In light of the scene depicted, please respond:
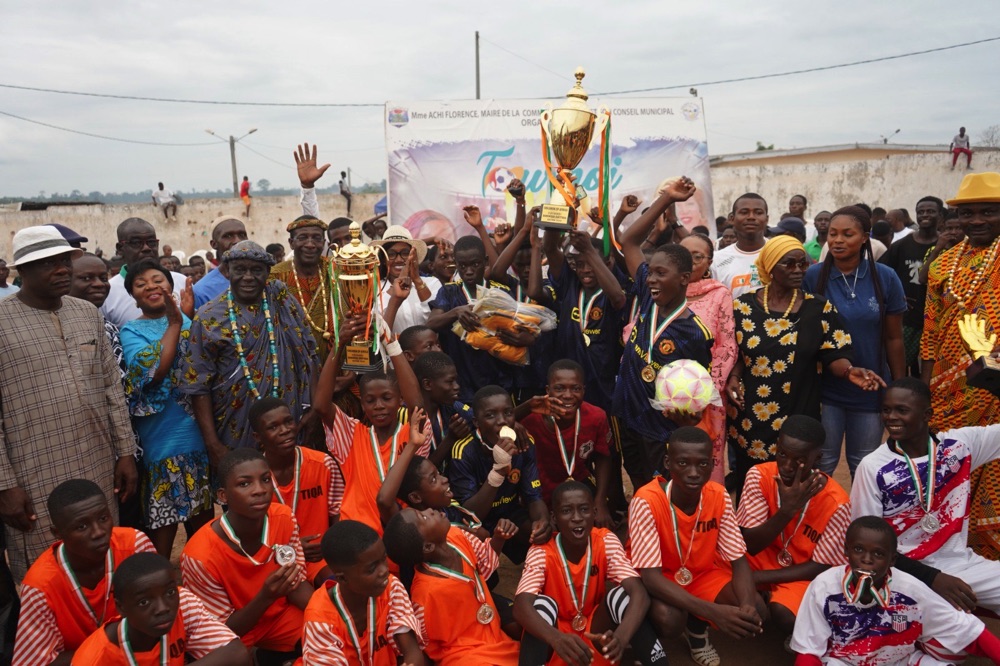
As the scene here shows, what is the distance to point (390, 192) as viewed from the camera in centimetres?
1203

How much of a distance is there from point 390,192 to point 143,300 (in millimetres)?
7850

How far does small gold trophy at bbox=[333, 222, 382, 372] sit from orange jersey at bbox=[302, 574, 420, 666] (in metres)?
1.22

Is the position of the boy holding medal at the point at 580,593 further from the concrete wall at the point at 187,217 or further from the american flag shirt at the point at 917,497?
the concrete wall at the point at 187,217

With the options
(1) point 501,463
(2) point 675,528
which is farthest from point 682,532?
(1) point 501,463

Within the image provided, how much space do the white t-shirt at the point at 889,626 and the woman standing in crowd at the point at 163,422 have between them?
11.1 feet

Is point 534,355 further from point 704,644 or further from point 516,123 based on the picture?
point 516,123

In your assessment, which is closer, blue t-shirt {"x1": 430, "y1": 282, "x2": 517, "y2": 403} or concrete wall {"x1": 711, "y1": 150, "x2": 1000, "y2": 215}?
blue t-shirt {"x1": 430, "y1": 282, "x2": 517, "y2": 403}

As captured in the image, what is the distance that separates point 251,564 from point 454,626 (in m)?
1.02

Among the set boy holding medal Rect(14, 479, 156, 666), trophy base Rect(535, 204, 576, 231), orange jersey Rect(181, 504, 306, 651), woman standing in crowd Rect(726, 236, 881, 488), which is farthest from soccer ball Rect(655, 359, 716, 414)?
boy holding medal Rect(14, 479, 156, 666)

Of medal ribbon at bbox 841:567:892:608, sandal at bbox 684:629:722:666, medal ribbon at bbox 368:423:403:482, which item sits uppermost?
medal ribbon at bbox 368:423:403:482

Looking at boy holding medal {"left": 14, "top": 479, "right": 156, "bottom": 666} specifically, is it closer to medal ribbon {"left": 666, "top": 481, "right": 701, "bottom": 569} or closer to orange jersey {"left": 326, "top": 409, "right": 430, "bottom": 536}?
orange jersey {"left": 326, "top": 409, "right": 430, "bottom": 536}

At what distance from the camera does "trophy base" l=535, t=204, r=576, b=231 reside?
188 inches

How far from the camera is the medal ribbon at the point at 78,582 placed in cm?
320

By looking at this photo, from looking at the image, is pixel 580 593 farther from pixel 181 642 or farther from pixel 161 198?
pixel 161 198
